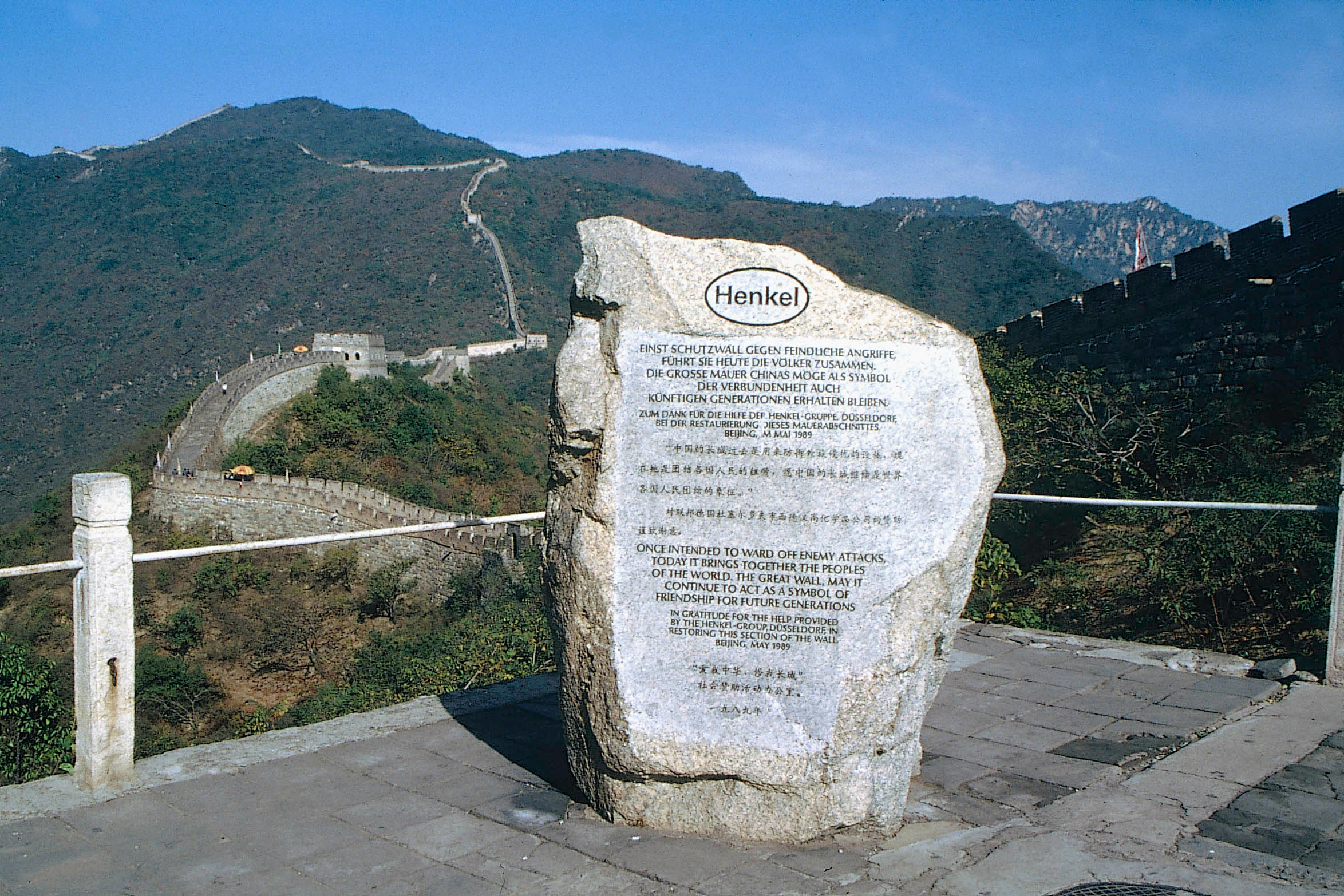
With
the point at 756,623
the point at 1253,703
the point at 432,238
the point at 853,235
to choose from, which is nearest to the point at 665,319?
the point at 756,623

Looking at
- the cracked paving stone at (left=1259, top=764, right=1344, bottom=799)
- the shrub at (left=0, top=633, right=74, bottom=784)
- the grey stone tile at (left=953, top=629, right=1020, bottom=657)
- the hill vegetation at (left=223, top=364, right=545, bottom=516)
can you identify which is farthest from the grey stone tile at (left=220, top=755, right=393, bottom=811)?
the hill vegetation at (left=223, top=364, right=545, bottom=516)

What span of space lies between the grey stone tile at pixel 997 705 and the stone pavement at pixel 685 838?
0.02 m

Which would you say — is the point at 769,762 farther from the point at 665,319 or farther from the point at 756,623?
the point at 665,319

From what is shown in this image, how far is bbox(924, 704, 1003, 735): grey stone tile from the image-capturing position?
4.25m

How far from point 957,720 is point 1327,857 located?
5.22 feet

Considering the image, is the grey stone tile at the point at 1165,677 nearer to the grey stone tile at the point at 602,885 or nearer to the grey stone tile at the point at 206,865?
the grey stone tile at the point at 602,885

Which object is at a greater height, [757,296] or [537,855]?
[757,296]

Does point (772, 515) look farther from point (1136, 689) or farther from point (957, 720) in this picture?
point (1136, 689)

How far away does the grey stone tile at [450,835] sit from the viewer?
3033 mm

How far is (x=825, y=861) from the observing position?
2.96 m

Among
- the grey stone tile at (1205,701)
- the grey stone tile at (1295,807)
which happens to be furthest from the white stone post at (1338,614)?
the grey stone tile at (1295,807)

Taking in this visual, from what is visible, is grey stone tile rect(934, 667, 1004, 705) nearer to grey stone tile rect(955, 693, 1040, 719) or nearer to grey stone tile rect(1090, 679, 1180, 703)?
grey stone tile rect(955, 693, 1040, 719)

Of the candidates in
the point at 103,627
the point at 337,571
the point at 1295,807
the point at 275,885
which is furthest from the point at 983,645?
the point at 337,571

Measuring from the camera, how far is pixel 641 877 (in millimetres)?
2840
